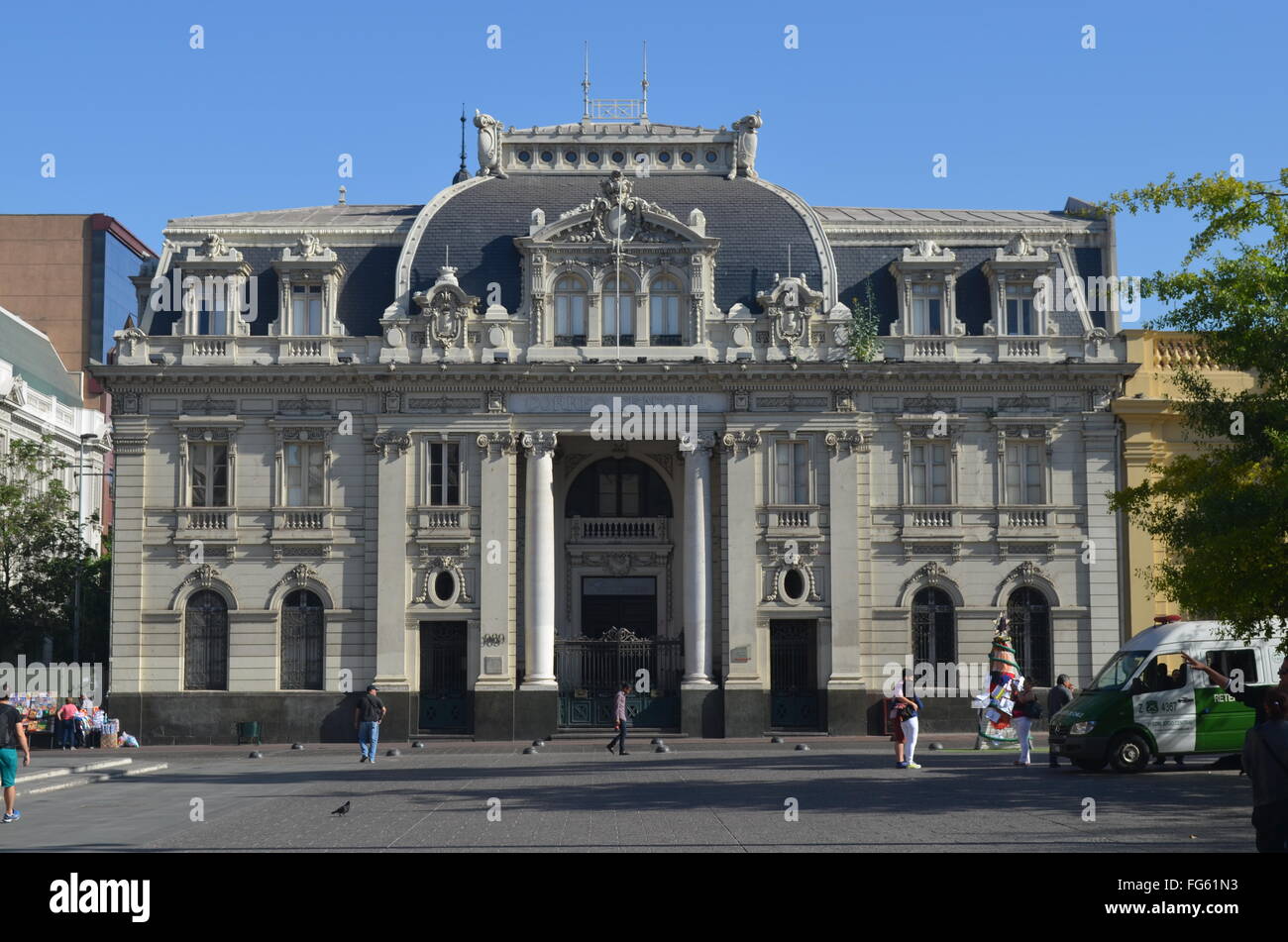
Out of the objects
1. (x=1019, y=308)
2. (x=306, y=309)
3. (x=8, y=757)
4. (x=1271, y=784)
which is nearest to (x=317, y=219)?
(x=306, y=309)

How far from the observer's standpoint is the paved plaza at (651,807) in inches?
758

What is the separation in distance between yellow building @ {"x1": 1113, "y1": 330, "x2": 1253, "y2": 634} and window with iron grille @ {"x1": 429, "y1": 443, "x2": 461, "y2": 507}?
1977cm

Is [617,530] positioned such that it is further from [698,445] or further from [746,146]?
[746,146]

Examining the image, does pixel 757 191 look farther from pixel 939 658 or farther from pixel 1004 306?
pixel 939 658

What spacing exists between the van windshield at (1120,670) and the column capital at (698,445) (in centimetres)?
1794

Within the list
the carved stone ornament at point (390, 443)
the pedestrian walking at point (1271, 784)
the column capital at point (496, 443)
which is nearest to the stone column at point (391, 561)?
the carved stone ornament at point (390, 443)

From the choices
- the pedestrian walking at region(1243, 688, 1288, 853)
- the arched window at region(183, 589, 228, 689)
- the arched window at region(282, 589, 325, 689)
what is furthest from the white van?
the arched window at region(183, 589, 228, 689)

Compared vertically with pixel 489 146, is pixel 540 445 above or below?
below

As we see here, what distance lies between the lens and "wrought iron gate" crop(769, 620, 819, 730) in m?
47.1

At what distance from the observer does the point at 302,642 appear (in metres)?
47.4

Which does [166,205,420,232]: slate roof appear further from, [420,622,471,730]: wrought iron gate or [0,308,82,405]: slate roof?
[0,308,82,405]: slate roof

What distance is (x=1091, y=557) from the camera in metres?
47.3

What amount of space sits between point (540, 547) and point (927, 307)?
13.8 m

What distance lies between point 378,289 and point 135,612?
39.5ft
